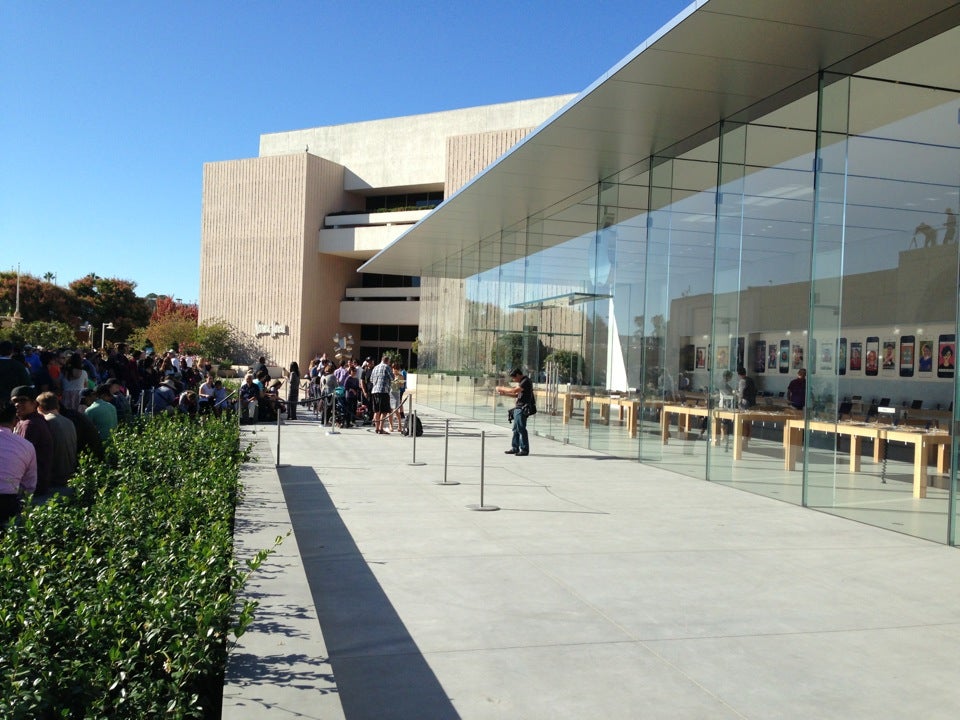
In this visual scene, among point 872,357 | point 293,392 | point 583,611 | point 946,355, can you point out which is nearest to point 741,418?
point 872,357

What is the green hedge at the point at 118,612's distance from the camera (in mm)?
3174

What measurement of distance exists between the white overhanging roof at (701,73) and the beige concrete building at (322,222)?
136 feet

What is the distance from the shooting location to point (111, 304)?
258 feet

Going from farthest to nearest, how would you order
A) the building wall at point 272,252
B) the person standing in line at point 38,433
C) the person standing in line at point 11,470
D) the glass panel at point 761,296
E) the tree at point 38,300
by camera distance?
the tree at point 38,300 < the building wall at point 272,252 < the glass panel at point 761,296 < the person standing in line at point 38,433 < the person standing in line at point 11,470

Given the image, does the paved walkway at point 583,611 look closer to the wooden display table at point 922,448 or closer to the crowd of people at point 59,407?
the wooden display table at point 922,448

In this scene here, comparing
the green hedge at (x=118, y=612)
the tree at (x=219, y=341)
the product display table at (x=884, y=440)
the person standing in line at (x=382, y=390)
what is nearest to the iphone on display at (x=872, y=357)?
the product display table at (x=884, y=440)

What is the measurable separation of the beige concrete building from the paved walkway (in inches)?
1942

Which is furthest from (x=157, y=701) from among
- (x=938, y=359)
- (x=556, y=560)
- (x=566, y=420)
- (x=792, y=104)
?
(x=566, y=420)

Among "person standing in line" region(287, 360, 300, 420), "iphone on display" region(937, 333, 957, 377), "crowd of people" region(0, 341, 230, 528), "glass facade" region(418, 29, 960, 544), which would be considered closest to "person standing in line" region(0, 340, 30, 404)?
"crowd of people" region(0, 341, 230, 528)

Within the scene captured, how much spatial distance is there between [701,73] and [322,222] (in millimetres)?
51276

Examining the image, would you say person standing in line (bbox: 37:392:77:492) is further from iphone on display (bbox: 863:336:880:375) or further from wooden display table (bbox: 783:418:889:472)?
iphone on display (bbox: 863:336:880:375)

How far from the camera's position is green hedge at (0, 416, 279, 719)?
3174 millimetres

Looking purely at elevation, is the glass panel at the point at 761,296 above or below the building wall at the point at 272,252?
below

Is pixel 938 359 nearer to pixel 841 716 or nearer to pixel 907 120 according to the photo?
pixel 907 120
